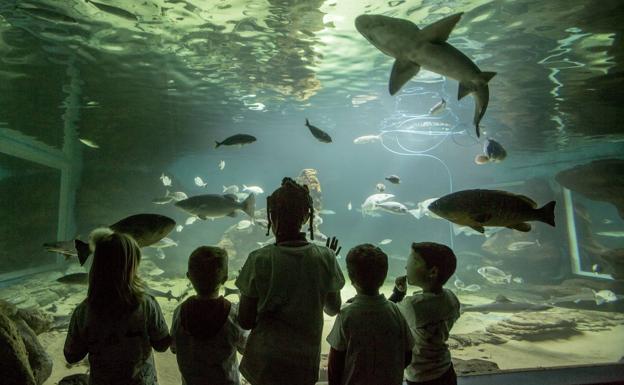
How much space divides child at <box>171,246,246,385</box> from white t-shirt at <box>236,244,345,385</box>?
23 centimetres

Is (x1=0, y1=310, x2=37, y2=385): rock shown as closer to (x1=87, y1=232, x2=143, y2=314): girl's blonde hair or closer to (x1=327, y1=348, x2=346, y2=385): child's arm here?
(x1=87, y1=232, x2=143, y2=314): girl's blonde hair

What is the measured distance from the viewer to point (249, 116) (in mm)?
23109

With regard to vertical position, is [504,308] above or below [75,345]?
below

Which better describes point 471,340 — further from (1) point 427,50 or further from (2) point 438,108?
(2) point 438,108

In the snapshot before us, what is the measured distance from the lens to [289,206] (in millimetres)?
2816

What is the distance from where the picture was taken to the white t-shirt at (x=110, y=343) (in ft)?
8.49

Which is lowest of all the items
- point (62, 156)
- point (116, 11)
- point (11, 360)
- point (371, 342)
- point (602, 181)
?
point (11, 360)

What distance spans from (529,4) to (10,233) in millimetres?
27247

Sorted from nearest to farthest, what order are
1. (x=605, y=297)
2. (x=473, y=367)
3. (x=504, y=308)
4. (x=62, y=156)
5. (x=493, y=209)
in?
(x=493, y=209)
(x=473, y=367)
(x=504, y=308)
(x=605, y=297)
(x=62, y=156)

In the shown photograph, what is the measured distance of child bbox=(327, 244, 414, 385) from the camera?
2631 mm

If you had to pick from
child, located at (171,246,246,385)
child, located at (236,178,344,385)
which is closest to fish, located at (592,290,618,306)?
child, located at (236,178,344,385)

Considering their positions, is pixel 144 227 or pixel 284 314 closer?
pixel 284 314

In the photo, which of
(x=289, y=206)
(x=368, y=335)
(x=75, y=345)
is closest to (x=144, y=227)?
(x=75, y=345)

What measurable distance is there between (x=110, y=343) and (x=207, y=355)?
764 mm
